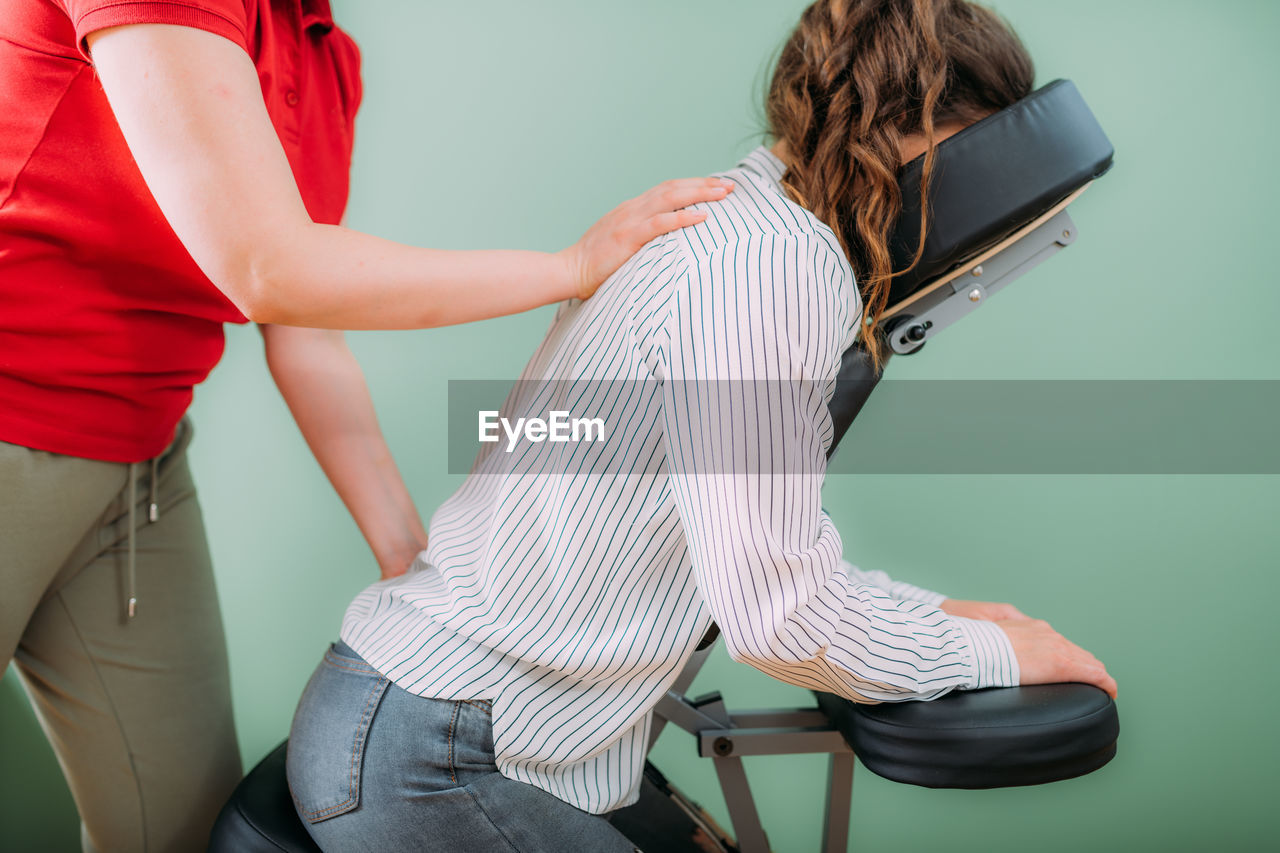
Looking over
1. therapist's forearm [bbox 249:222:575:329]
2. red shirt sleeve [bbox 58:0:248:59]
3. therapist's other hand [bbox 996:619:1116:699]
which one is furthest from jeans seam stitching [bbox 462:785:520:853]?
red shirt sleeve [bbox 58:0:248:59]

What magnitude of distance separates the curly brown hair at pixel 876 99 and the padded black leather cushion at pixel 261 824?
2.36ft

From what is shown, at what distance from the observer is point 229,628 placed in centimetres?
170

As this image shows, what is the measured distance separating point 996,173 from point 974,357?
2.61 ft

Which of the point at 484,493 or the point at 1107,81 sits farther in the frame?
the point at 1107,81

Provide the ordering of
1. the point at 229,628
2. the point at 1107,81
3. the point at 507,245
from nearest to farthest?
the point at 1107,81 → the point at 507,245 → the point at 229,628

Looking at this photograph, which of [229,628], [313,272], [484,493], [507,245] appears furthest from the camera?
[229,628]

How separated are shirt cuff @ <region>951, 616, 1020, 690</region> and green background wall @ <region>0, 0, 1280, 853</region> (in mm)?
740

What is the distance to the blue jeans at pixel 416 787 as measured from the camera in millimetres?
708

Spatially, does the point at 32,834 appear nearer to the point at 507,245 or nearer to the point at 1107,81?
the point at 507,245

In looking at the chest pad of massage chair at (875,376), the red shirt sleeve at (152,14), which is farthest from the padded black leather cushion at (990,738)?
the red shirt sleeve at (152,14)

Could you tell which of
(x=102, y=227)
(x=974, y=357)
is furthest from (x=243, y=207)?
(x=974, y=357)

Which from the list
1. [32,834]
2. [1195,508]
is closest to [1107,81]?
[1195,508]

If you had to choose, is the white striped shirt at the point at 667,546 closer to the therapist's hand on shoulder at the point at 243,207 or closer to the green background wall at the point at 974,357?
the therapist's hand on shoulder at the point at 243,207

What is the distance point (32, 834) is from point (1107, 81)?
8.47 feet
